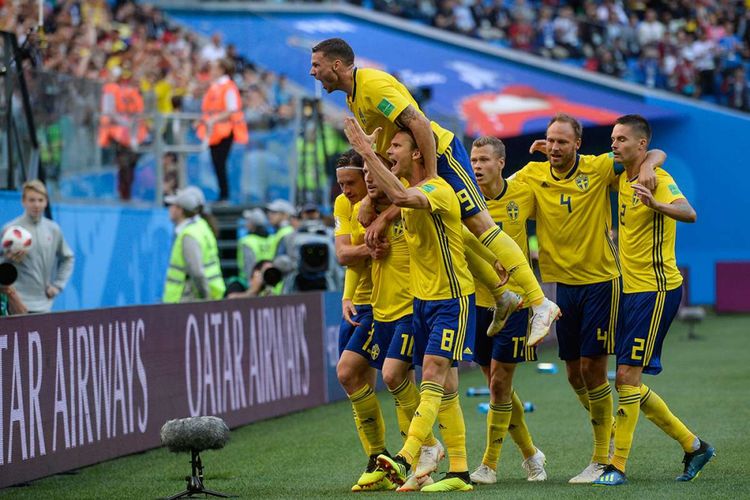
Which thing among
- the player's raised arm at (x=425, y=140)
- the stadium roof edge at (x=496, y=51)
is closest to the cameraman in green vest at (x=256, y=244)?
the player's raised arm at (x=425, y=140)

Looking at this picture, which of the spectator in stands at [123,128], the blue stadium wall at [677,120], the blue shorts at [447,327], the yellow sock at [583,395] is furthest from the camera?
the blue stadium wall at [677,120]

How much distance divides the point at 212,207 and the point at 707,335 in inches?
419

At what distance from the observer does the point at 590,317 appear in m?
8.66

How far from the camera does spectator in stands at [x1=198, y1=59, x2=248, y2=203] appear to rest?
18.0m

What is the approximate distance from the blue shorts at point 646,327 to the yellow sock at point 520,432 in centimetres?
89

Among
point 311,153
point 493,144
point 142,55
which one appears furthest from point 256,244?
point 493,144

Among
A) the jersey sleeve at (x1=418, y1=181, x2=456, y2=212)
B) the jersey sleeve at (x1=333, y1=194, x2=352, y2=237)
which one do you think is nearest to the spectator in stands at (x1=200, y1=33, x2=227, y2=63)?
the jersey sleeve at (x1=333, y1=194, x2=352, y2=237)

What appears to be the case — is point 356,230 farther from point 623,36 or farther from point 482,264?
point 623,36

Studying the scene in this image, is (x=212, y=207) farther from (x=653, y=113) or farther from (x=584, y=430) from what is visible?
(x=653, y=113)

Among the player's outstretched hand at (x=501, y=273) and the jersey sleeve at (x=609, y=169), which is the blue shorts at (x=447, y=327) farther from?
the jersey sleeve at (x=609, y=169)

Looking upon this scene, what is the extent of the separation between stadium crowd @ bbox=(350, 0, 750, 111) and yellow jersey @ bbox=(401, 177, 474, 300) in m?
27.1

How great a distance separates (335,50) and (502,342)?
224 centimetres

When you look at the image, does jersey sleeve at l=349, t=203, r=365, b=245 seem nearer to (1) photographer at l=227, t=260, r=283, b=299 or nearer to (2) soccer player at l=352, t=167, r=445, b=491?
(2) soccer player at l=352, t=167, r=445, b=491

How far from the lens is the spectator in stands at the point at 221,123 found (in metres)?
18.0
